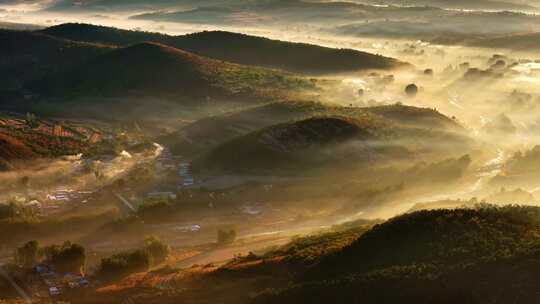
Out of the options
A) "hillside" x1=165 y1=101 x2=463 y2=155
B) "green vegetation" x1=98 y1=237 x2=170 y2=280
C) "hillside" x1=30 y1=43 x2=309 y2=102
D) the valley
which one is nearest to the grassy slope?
the valley

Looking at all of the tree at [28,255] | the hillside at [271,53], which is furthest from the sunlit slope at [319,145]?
the hillside at [271,53]

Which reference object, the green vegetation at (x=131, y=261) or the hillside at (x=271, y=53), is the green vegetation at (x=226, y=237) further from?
the hillside at (x=271, y=53)

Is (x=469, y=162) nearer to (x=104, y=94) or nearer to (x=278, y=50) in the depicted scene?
(x=104, y=94)

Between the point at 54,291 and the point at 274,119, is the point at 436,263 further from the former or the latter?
the point at 274,119

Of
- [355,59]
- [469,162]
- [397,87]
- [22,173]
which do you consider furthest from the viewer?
[355,59]

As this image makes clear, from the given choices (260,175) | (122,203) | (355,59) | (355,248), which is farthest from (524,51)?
(355,248)

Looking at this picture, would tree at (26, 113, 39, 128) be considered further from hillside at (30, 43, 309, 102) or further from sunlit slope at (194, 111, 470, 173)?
sunlit slope at (194, 111, 470, 173)

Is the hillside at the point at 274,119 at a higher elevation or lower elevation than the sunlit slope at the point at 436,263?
higher
